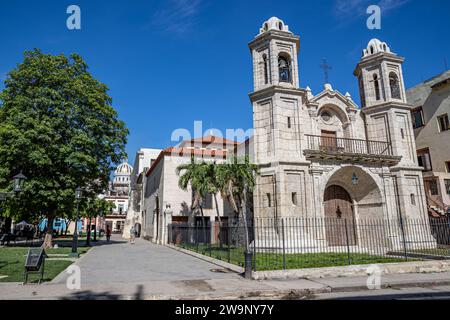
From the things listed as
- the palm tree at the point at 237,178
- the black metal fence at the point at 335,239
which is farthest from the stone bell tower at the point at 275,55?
the black metal fence at the point at 335,239

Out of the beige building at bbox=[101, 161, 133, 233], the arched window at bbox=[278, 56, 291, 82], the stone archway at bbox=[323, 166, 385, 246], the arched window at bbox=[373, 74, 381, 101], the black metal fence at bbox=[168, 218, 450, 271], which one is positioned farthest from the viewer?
the beige building at bbox=[101, 161, 133, 233]

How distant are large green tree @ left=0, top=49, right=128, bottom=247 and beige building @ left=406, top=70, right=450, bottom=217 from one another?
2220 centimetres

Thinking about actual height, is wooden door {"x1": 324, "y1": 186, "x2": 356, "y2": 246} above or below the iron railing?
below

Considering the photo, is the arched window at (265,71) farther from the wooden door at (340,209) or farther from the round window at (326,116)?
the wooden door at (340,209)

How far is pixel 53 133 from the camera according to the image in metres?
18.1

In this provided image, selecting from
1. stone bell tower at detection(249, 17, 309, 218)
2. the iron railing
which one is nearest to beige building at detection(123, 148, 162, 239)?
stone bell tower at detection(249, 17, 309, 218)

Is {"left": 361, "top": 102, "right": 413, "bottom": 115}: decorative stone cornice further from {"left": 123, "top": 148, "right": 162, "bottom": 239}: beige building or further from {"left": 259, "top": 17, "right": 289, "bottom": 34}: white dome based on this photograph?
{"left": 123, "top": 148, "right": 162, "bottom": 239}: beige building

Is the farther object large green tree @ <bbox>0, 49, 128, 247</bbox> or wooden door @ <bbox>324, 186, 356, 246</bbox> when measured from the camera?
wooden door @ <bbox>324, 186, 356, 246</bbox>

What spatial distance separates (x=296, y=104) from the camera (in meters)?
18.1

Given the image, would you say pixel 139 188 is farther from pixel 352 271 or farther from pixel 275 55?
pixel 352 271

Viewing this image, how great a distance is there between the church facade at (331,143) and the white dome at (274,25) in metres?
0.06

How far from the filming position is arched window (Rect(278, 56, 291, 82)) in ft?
62.5

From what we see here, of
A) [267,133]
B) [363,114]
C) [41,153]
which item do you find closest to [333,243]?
[267,133]

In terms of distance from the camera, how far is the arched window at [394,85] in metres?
20.8
